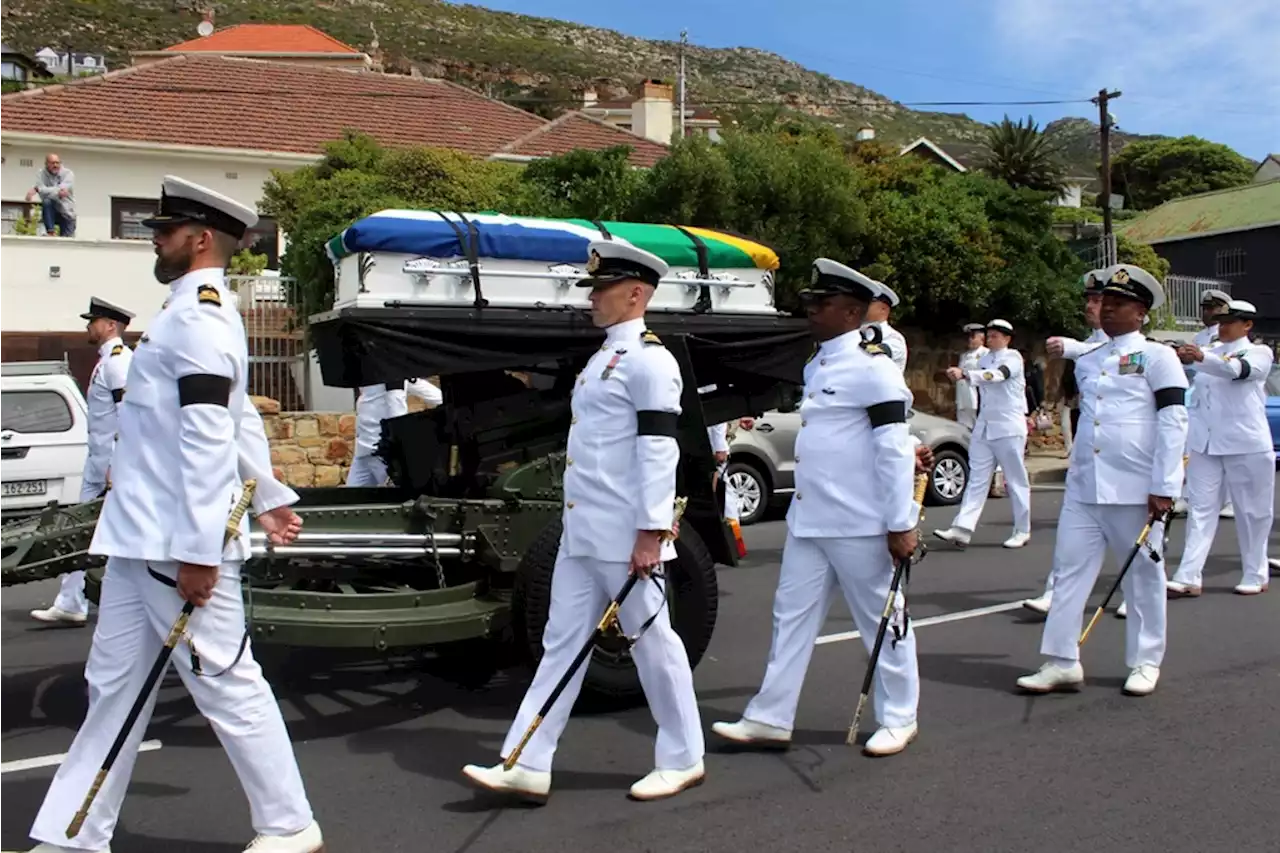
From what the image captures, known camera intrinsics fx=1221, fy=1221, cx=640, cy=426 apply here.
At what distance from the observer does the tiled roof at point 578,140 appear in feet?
81.1

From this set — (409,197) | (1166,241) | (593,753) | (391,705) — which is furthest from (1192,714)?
(1166,241)

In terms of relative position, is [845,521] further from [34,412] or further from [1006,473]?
[34,412]

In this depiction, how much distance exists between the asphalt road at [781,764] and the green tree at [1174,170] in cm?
6353

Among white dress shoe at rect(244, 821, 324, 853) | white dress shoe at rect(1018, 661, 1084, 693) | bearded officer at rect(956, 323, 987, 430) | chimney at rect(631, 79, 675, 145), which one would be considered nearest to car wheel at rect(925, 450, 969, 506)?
bearded officer at rect(956, 323, 987, 430)

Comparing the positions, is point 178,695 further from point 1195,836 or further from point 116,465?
point 1195,836

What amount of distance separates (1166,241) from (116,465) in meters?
43.5

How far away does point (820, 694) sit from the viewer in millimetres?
5895

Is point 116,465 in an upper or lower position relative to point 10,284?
lower

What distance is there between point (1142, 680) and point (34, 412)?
931cm

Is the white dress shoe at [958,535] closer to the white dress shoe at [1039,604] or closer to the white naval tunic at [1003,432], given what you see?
the white naval tunic at [1003,432]

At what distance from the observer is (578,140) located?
85.0 feet

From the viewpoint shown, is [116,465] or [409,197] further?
[409,197]

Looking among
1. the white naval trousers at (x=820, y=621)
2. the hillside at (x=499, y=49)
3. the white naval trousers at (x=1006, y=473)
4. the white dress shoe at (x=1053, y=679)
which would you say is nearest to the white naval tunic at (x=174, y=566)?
the white naval trousers at (x=820, y=621)

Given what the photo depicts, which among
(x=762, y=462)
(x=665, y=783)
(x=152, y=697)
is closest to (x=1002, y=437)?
(x=762, y=462)
